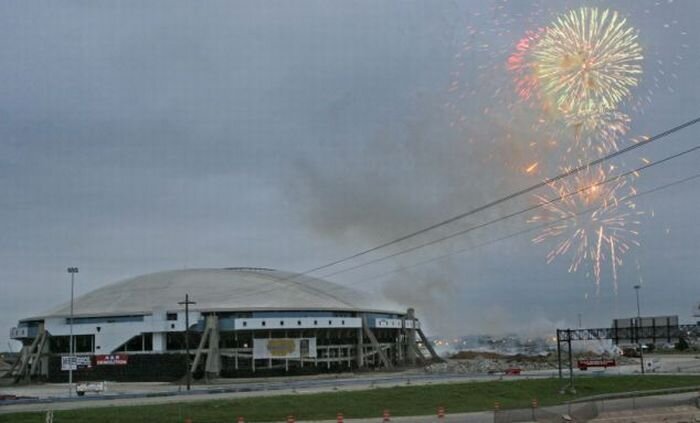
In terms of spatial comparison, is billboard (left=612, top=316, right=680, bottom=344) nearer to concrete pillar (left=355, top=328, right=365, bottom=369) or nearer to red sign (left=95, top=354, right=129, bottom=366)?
concrete pillar (left=355, top=328, right=365, bottom=369)

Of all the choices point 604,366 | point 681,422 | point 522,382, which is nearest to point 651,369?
point 604,366

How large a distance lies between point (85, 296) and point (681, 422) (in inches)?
3704

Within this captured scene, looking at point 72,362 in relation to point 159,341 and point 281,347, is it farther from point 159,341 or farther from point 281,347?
point 281,347

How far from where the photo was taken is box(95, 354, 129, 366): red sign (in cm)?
9081

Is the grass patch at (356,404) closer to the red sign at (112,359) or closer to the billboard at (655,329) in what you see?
the red sign at (112,359)

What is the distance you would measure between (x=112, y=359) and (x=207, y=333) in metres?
11.6

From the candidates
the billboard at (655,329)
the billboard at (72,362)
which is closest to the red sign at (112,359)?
the billboard at (72,362)

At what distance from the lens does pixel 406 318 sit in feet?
382

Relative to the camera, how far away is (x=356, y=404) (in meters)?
46.5

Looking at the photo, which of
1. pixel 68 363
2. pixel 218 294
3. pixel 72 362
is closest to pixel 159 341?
pixel 218 294

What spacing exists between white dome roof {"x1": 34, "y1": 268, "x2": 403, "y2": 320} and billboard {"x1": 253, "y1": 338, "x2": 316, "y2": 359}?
4377 millimetres

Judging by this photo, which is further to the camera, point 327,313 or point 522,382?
point 327,313

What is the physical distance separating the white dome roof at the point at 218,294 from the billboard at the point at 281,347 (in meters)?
4.38

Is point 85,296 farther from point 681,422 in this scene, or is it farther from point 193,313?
point 681,422
